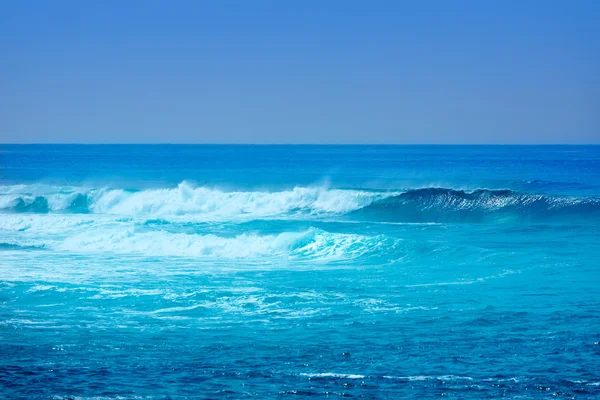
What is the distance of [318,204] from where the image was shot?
1356 inches

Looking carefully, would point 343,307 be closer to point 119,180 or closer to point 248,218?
point 248,218

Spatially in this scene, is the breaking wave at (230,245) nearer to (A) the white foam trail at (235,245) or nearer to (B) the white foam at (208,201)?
(A) the white foam trail at (235,245)

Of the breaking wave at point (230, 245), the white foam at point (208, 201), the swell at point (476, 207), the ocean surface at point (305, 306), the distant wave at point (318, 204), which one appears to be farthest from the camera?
the white foam at point (208, 201)

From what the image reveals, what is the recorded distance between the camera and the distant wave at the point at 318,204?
29531mm

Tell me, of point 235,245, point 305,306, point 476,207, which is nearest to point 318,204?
Answer: point 476,207

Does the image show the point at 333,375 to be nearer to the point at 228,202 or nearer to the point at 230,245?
the point at 230,245

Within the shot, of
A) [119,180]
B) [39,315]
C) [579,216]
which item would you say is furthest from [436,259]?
[119,180]

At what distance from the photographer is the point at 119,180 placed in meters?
56.3

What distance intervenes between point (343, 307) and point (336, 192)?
2218cm

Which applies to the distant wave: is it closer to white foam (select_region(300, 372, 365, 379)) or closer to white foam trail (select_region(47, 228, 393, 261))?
white foam trail (select_region(47, 228, 393, 261))

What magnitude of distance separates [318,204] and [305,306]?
69.4ft

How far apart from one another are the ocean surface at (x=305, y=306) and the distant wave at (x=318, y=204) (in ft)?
0.77

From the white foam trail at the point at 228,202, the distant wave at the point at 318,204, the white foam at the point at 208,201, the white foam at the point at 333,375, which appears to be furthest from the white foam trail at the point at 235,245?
the white foam trail at the point at 228,202

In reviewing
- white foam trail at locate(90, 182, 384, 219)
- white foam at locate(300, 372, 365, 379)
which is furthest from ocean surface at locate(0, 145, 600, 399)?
white foam trail at locate(90, 182, 384, 219)
